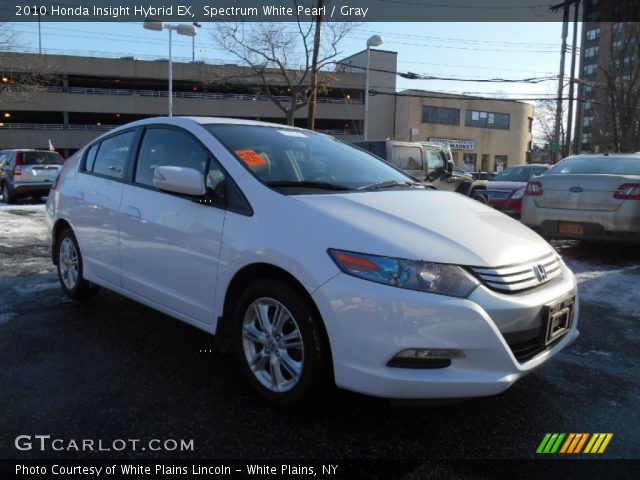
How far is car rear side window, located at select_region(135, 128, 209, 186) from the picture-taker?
11.6 feet

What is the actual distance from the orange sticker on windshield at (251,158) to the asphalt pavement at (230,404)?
1.34 m

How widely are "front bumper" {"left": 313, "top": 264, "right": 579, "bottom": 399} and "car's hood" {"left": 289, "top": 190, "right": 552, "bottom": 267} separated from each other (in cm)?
20

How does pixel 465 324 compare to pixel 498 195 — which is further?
pixel 498 195

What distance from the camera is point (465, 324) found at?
8.00 ft

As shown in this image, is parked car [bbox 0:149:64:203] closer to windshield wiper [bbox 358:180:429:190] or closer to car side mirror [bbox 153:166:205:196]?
car side mirror [bbox 153:166:205:196]

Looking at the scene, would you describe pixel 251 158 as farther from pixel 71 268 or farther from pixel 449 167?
pixel 449 167

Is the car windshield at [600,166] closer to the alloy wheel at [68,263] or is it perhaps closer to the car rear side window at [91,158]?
the car rear side window at [91,158]

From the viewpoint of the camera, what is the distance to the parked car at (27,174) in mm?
14484

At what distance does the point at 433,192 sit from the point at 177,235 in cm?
175

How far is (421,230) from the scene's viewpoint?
277 centimetres

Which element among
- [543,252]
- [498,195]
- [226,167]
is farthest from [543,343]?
[498,195]

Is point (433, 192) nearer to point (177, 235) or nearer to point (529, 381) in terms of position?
point (529, 381)

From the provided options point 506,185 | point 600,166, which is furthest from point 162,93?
point 600,166

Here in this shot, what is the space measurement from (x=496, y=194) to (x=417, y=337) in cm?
973
